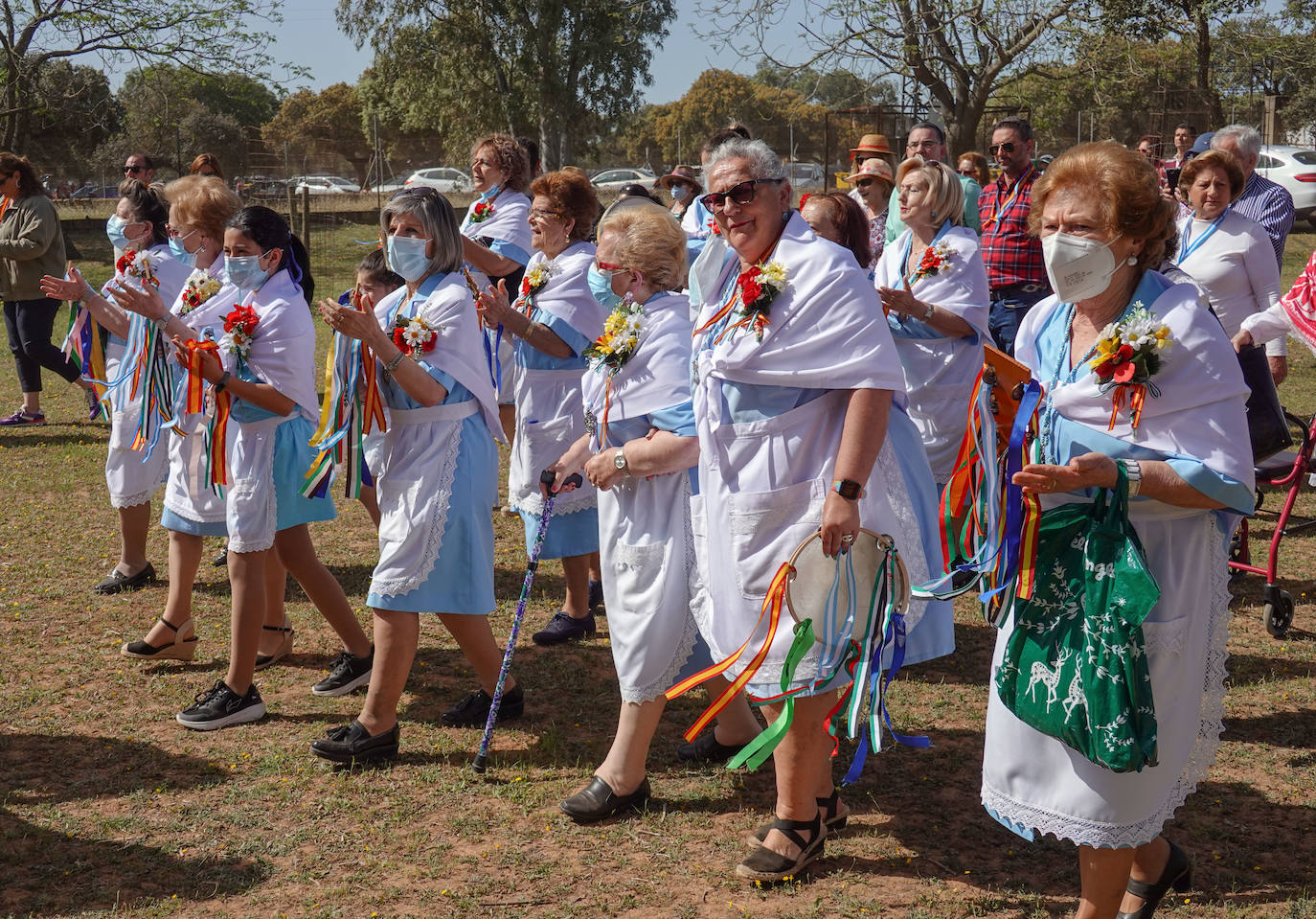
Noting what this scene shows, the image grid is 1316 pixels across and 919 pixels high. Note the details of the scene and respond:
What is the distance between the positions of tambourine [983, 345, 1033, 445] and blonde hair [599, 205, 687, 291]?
1416mm

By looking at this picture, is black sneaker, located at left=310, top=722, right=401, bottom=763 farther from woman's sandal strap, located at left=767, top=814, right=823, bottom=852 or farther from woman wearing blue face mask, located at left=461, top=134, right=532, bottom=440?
woman wearing blue face mask, located at left=461, top=134, right=532, bottom=440

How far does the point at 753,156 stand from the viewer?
3.70m

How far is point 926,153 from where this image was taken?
8453 mm

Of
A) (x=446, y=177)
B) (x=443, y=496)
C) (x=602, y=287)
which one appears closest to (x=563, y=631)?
(x=443, y=496)

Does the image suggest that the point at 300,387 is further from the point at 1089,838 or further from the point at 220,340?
the point at 1089,838

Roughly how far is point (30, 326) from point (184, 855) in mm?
8294

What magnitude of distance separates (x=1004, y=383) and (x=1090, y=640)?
686 millimetres

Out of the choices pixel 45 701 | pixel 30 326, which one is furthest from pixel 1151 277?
pixel 30 326

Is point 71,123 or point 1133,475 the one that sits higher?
point 71,123

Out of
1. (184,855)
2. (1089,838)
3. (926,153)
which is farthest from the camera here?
(926,153)

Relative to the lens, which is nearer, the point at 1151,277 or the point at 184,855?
the point at 1151,277

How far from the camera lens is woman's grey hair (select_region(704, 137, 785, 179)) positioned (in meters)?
3.70

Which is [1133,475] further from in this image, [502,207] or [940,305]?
[502,207]

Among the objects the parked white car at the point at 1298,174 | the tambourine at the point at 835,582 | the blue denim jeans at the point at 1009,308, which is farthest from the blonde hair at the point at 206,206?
the parked white car at the point at 1298,174
